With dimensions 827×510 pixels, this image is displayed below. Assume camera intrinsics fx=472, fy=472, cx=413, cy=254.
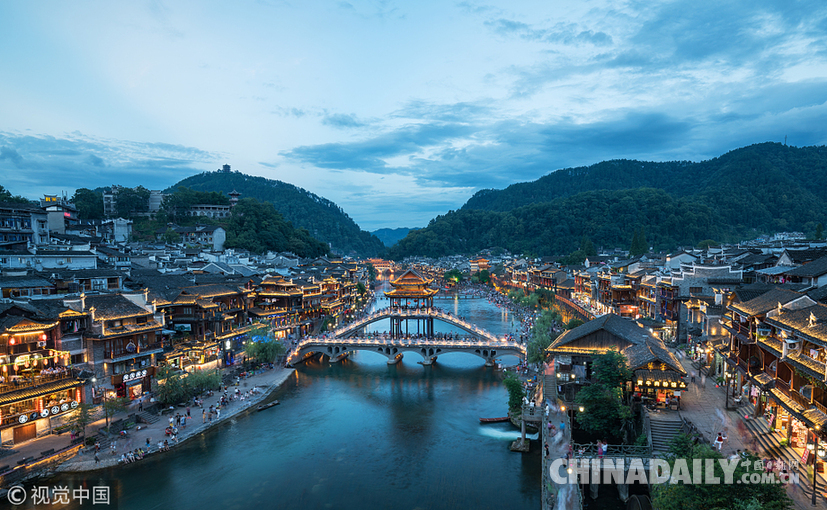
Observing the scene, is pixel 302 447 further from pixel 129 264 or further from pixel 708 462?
pixel 129 264

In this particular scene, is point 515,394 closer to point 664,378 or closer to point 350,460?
point 664,378

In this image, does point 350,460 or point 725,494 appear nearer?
point 725,494

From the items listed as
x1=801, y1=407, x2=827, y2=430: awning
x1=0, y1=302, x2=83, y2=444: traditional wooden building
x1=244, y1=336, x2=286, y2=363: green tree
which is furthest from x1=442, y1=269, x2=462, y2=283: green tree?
x1=801, y1=407, x2=827, y2=430: awning

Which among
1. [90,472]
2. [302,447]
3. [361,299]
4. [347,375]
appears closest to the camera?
[90,472]

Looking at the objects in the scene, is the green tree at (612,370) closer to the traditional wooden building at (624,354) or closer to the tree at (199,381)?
the traditional wooden building at (624,354)

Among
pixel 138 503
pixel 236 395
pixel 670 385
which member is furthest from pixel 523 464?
pixel 236 395

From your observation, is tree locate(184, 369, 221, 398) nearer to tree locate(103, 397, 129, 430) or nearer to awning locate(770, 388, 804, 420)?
tree locate(103, 397, 129, 430)

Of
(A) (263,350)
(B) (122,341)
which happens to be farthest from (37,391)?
(A) (263,350)

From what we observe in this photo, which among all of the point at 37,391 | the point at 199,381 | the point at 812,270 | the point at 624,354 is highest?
the point at 812,270
